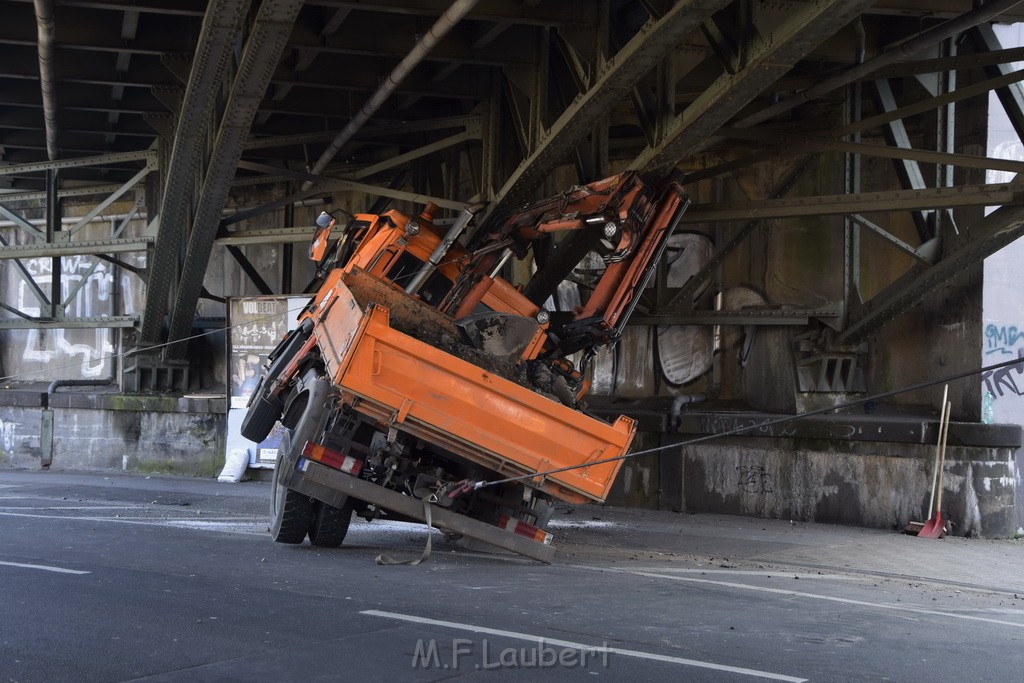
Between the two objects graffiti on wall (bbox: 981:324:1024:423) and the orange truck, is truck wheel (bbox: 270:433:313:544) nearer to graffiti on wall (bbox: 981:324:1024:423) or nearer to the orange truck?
the orange truck

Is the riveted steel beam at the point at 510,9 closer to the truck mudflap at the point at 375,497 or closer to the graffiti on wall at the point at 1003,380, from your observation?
the truck mudflap at the point at 375,497

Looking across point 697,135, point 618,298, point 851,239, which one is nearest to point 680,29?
point 697,135

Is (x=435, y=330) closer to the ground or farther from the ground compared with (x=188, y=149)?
closer to the ground

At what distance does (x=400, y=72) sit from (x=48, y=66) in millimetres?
5027

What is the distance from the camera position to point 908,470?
12.9 meters

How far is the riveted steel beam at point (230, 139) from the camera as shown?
11.3 metres

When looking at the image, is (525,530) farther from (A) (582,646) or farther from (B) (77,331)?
(B) (77,331)

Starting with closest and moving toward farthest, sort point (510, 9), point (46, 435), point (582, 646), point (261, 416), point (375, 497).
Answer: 1. point (582, 646)
2. point (375, 497)
3. point (510, 9)
4. point (261, 416)
5. point (46, 435)

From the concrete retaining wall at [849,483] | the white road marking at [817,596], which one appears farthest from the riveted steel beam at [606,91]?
the white road marking at [817,596]

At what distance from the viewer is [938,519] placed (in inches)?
490

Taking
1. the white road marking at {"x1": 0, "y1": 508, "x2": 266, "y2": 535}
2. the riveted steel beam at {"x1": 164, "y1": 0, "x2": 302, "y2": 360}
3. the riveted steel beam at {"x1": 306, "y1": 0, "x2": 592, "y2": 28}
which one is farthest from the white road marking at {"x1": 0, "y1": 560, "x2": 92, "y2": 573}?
the riveted steel beam at {"x1": 306, "y1": 0, "x2": 592, "y2": 28}

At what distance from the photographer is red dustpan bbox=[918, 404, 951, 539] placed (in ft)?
40.7

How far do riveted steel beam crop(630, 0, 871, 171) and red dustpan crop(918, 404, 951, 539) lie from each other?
14.5 feet

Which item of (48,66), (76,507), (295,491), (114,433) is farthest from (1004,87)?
(114,433)
